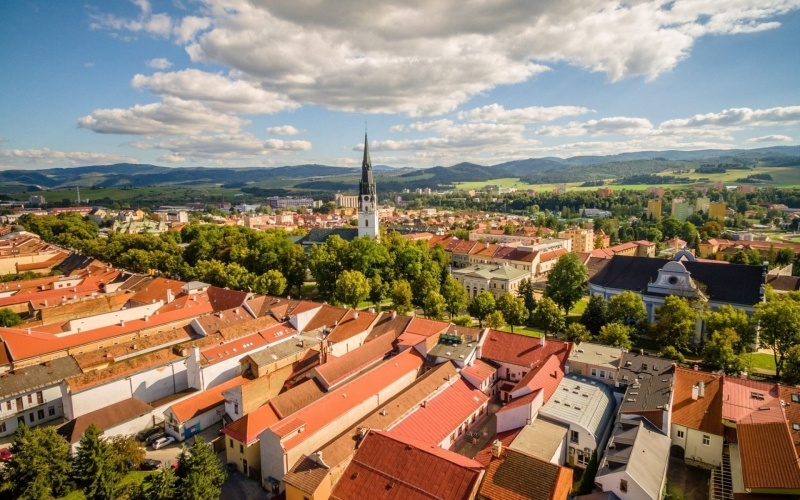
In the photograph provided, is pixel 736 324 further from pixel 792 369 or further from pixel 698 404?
pixel 698 404

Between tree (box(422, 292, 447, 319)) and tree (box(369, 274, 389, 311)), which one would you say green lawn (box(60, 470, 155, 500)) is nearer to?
tree (box(422, 292, 447, 319))

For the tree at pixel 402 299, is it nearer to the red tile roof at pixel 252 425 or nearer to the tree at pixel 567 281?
the tree at pixel 567 281

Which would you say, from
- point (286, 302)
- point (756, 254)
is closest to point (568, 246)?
point (756, 254)

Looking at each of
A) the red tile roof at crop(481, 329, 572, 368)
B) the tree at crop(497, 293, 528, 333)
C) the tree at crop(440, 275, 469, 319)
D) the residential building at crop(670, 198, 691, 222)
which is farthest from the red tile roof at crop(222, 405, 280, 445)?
the residential building at crop(670, 198, 691, 222)

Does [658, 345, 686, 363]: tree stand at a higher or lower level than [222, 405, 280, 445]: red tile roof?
lower

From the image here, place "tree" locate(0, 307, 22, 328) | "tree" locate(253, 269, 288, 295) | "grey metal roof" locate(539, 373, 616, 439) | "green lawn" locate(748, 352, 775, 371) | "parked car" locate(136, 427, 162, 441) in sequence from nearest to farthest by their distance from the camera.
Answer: "grey metal roof" locate(539, 373, 616, 439)
"parked car" locate(136, 427, 162, 441)
"green lawn" locate(748, 352, 775, 371)
"tree" locate(0, 307, 22, 328)
"tree" locate(253, 269, 288, 295)
